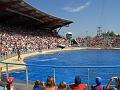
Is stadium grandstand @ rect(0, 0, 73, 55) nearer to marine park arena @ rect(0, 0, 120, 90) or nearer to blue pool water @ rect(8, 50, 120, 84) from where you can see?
marine park arena @ rect(0, 0, 120, 90)

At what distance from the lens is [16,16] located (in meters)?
56.8

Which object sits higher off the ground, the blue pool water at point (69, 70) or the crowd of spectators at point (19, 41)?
the crowd of spectators at point (19, 41)

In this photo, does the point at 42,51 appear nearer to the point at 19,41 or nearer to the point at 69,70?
the point at 19,41

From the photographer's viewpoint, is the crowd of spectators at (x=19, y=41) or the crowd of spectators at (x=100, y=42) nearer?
the crowd of spectators at (x=19, y=41)

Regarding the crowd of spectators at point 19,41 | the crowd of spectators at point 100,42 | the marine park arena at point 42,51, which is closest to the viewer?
the marine park arena at point 42,51

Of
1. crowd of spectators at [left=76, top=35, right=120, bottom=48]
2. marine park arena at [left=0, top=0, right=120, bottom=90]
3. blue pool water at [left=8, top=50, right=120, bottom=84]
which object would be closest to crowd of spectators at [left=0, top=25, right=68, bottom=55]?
marine park arena at [left=0, top=0, right=120, bottom=90]

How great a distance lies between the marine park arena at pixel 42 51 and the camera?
48.7 feet

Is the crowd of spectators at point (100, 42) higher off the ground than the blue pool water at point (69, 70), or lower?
higher

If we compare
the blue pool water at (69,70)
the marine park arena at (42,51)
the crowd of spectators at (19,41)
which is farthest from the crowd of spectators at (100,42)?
the blue pool water at (69,70)

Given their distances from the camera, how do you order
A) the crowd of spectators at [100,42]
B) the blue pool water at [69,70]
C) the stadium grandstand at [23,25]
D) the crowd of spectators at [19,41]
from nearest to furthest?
the blue pool water at [69,70] < the crowd of spectators at [19,41] < the stadium grandstand at [23,25] < the crowd of spectators at [100,42]

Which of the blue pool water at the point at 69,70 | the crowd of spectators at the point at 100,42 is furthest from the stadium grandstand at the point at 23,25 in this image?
the crowd of spectators at the point at 100,42

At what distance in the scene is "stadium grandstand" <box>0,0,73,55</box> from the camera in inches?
1750

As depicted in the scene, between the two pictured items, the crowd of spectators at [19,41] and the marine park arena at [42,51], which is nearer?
the marine park arena at [42,51]

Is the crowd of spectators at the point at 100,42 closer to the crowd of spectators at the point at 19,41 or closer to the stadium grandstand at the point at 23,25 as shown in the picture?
the stadium grandstand at the point at 23,25
